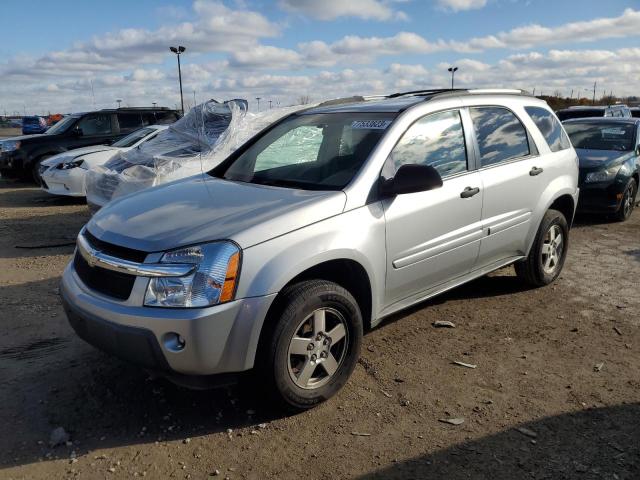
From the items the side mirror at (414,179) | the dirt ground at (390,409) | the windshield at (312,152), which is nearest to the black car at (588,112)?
the dirt ground at (390,409)

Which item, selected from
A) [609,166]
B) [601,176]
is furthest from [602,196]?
[609,166]

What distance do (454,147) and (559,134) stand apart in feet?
5.89

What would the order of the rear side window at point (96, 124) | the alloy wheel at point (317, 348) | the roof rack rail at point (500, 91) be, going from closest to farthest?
the alloy wheel at point (317, 348), the roof rack rail at point (500, 91), the rear side window at point (96, 124)

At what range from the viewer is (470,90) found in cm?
454

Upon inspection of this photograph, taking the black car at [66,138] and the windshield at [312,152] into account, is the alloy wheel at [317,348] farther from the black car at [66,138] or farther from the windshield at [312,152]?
the black car at [66,138]

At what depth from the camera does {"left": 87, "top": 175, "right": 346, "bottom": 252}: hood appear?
9.65 ft

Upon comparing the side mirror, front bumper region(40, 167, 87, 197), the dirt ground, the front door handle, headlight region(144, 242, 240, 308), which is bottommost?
the dirt ground

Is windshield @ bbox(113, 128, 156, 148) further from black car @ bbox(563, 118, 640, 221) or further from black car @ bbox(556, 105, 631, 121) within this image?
black car @ bbox(556, 105, 631, 121)

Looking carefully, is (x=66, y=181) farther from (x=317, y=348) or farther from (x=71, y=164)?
(x=317, y=348)

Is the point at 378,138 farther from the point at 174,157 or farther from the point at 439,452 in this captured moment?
the point at 174,157

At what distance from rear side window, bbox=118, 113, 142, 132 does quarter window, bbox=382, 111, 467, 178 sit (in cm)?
1094

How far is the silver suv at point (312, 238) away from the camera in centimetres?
283

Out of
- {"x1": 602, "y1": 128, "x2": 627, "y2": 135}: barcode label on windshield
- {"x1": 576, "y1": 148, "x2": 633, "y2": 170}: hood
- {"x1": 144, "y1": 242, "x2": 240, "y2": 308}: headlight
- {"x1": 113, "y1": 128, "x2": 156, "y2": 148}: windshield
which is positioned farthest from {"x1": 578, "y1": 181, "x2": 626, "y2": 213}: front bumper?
{"x1": 113, "y1": 128, "x2": 156, "y2": 148}: windshield

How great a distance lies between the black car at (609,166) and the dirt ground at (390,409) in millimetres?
3960
